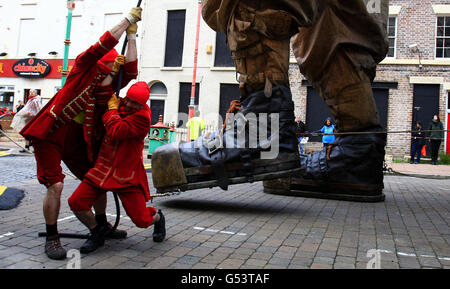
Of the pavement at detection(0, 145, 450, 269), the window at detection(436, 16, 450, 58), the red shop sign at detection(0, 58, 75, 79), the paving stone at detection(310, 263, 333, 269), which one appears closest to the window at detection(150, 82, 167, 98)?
the red shop sign at detection(0, 58, 75, 79)

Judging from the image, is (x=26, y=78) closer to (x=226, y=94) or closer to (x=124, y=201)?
(x=226, y=94)

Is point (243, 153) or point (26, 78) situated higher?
point (26, 78)

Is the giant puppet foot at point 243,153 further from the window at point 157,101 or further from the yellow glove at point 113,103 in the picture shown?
the window at point 157,101

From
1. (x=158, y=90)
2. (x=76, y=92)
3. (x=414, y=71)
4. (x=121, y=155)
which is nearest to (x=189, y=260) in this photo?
(x=121, y=155)

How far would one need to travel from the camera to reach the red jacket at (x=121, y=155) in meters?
2.64

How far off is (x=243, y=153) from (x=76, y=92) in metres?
1.70

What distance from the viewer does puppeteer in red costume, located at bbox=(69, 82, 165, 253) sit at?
2.64 m

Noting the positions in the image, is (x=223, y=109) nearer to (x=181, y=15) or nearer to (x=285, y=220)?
(x=181, y=15)

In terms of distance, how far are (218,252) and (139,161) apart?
876 mm

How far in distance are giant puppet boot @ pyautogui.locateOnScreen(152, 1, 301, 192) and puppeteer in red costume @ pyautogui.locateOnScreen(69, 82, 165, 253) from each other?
1113 mm

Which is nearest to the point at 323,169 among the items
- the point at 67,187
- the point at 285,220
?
the point at 285,220

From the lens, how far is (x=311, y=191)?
193 inches

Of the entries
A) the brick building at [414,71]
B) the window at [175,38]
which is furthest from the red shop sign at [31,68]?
the brick building at [414,71]

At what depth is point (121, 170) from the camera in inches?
107
